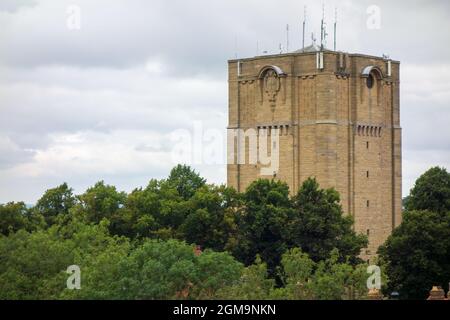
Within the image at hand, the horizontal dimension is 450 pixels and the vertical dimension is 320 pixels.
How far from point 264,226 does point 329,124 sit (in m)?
15.7

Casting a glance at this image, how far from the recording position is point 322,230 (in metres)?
92.6

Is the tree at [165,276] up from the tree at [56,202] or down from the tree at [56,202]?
down

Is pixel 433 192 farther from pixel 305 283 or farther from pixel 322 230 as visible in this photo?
pixel 305 283

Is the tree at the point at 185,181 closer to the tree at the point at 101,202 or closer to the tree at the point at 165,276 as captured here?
the tree at the point at 101,202

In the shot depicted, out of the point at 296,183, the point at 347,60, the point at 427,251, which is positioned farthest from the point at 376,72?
the point at 427,251

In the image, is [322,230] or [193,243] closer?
[193,243]

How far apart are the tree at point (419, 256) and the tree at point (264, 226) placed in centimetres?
623

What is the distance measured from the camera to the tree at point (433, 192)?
97.8 meters

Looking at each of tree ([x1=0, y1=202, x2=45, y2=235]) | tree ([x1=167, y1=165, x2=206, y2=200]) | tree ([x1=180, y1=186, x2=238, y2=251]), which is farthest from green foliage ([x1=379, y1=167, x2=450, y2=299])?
tree ([x1=0, y1=202, x2=45, y2=235])

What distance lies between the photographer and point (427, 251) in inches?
3627

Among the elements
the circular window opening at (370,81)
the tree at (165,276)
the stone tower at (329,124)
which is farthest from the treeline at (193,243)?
the circular window opening at (370,81)

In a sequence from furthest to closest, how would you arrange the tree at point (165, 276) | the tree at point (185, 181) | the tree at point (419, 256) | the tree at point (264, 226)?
1. the tree at point (185, 181)
2. the tree at point (264, 226)
3. the tree at point (419, 256)
4. the tree at point (165, 276)

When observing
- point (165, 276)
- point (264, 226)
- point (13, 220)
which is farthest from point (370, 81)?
point (165, 276)
